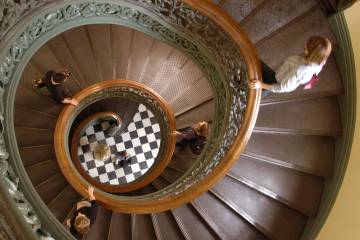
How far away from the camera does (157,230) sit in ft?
14.6

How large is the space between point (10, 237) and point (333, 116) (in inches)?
126

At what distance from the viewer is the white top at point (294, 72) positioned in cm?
291

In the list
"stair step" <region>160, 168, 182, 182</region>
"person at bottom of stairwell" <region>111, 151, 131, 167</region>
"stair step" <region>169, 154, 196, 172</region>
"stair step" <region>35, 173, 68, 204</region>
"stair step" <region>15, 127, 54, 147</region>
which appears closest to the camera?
"stair step" <region>35, 173, 68, 204</region>

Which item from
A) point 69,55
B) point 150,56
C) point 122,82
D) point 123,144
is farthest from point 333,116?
point 123,144

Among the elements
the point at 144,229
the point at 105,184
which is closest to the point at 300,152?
the point at 144,229

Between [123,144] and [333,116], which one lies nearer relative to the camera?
[333,116]

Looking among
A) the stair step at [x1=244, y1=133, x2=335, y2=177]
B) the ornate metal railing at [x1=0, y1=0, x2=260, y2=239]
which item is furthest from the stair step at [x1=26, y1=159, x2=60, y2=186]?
the stair step at [x1=244, y1=133, x2=335, y2=177]

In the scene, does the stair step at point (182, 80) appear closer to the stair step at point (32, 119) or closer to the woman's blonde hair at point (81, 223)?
the stair step at point (32, 119)

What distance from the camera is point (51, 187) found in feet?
16.1

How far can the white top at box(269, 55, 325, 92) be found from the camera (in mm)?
2906

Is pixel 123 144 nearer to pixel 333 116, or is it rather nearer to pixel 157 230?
pixel 157 230

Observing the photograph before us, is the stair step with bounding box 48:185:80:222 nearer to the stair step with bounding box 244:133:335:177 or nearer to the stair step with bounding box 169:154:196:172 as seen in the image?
the stair step with bounding box 169:154:196:172

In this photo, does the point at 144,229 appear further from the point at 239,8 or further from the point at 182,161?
the point at 239,8

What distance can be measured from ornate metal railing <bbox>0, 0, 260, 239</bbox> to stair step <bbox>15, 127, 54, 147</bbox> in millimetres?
1542
